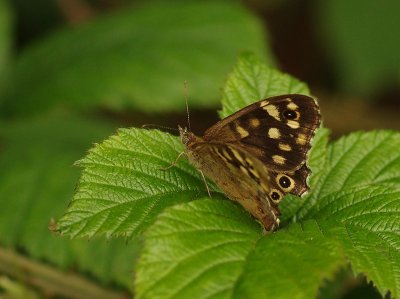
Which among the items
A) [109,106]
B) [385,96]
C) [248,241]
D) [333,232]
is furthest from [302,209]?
[385,96]

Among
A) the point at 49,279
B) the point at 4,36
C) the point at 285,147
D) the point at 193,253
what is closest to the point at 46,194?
the point at 49,279

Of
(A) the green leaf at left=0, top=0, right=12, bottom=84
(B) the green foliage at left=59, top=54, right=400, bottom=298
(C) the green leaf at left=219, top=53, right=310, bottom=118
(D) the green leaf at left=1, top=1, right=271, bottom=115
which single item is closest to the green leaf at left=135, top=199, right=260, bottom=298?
(B) the green foliage at left=59, top=54, right=400, bottom=298

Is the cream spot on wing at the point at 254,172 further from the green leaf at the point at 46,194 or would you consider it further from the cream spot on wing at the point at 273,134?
the green leaf at the point at 46,194

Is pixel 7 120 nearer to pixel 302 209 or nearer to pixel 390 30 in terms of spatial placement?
pixel 302 209

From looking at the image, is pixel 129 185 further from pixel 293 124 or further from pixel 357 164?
pixel 357 164

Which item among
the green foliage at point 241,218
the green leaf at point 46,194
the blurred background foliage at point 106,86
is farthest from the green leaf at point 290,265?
the green leaf at point 46,194

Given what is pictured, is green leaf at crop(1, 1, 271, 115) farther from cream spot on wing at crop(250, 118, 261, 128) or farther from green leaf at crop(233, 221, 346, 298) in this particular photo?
green leaf at crop(233, 221, 346, 298)
